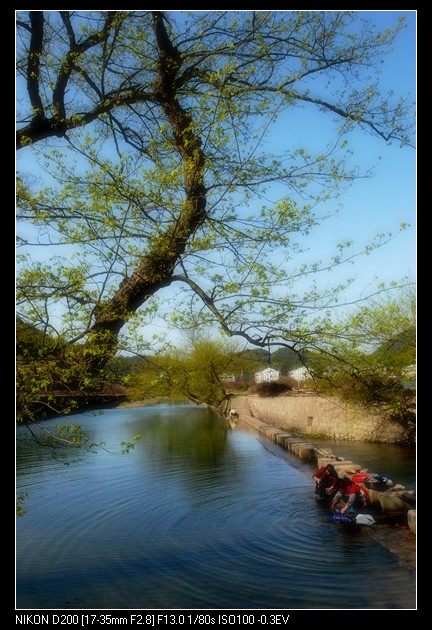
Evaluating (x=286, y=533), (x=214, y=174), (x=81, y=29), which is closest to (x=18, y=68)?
(x=81, y=29)

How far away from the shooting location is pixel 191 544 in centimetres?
598

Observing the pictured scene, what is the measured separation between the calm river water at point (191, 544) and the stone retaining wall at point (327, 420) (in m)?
3.33

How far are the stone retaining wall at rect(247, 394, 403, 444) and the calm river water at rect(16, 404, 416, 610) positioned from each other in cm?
333

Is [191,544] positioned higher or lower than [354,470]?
lower

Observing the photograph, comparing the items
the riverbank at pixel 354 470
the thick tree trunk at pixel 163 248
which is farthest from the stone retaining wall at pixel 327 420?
the thick tree trunk at pixel 163 248

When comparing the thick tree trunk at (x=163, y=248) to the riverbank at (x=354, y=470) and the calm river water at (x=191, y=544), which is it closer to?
the calm river water at (x=191, y=544)

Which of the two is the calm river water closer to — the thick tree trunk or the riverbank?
the riverbank

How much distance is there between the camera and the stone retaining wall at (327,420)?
13812mm

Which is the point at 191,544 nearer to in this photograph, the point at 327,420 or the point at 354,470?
the point at 354,470

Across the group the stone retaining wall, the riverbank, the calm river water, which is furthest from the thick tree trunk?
the stone retaining wall

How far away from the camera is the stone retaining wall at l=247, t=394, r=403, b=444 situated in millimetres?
13812

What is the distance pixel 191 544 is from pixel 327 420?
10240 millimetres

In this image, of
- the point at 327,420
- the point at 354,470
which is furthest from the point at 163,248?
the point at 327,420
